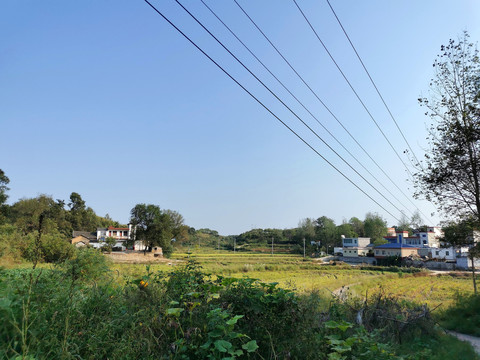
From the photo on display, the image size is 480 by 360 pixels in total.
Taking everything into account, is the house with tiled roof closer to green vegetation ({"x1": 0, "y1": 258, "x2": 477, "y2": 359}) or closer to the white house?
the white house

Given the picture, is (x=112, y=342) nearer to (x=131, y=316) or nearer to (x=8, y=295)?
(x=131, y=316)

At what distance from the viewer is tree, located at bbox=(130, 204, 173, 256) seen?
195 ft

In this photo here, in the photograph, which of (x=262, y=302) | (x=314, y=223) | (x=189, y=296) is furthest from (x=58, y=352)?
(x=314, y=223)

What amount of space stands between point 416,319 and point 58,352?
9393 millimetres

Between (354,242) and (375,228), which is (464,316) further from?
(375,228)

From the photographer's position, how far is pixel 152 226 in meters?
60.8

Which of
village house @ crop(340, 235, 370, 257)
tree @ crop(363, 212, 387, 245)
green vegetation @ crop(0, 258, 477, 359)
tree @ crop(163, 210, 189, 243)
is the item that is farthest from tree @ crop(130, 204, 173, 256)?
tree @ crop(363, 212, 387, 245)

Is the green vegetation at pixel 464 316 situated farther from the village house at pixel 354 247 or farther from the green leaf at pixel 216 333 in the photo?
the village house at pixel 354 247

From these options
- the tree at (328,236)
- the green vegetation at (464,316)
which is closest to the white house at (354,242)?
the tree at (328,236)

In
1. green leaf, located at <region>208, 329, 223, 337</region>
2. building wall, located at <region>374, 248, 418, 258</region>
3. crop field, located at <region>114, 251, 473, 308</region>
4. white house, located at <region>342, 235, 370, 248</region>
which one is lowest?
crop field, located at <region>114, 251, 473, 308</region>

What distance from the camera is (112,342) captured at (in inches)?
102

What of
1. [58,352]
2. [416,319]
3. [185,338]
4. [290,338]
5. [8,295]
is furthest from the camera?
[416,319]

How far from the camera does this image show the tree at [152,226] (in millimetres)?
59469

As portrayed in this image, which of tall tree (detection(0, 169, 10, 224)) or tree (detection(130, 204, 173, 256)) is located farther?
tree (detection(130, 204, 173, 256))
